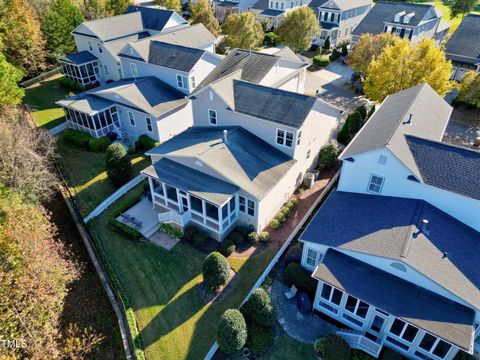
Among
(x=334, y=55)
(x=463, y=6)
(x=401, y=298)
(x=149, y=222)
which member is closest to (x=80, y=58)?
(x=149, y=222)

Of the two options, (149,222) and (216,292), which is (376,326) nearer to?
(216,292)

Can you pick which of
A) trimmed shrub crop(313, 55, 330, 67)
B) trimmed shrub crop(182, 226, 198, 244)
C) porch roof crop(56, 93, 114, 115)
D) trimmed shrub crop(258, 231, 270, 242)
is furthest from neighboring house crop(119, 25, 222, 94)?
trimmed shrub crop(313, 55, 330, 67)

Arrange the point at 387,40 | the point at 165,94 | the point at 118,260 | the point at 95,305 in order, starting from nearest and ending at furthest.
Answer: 1. the point at 95,305
2. the point at 118,260
3. the point at 165,94
4. the point at 387,40

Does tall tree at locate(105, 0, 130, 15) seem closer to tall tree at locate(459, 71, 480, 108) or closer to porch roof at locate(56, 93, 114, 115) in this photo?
porch roof at locate(56, 93, 114, 115)

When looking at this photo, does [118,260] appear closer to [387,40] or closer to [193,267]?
[193,267]

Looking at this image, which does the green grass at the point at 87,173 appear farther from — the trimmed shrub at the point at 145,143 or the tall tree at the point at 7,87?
the tall tree at the point at 7,87

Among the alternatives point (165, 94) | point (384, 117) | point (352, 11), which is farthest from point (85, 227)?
point (352, 11)

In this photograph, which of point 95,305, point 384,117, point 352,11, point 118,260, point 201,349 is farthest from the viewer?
point 352,11
